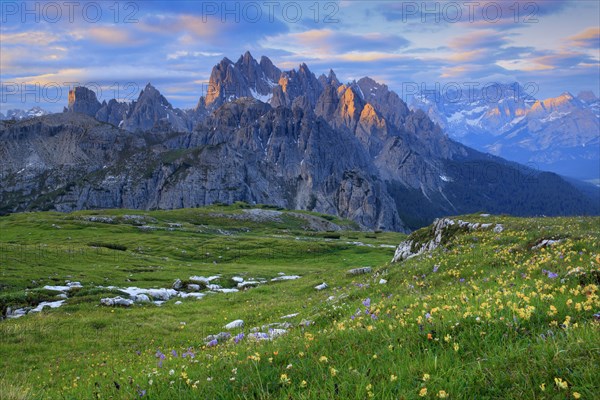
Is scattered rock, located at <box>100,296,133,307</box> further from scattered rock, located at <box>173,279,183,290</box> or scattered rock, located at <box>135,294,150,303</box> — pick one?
scattered rock, located at <box>173,279,183,290</box>

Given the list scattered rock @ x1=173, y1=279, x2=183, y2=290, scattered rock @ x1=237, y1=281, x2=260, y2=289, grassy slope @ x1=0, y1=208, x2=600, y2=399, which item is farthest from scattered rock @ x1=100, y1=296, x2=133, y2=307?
scattered rock @ x1=237, y1=281, x2=260, y2=289

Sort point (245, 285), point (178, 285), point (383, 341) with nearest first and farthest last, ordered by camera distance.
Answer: point (383, 341) < point (178, 285) < point (245, 285)

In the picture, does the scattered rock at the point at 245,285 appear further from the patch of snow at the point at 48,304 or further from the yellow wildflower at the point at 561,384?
the yellow wildflower at the point at 561,384

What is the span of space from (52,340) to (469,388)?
80.7 feet

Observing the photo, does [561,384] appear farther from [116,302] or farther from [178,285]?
[178,285]

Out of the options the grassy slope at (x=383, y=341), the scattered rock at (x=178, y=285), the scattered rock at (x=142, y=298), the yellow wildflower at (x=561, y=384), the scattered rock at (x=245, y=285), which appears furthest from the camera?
the scattered rock at (x=245, y=285)

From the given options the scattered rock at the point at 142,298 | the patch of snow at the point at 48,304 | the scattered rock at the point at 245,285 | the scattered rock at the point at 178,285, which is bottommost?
the scattered rock at the point at 245,285

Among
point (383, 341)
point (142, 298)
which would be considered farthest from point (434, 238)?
point (383, 341)

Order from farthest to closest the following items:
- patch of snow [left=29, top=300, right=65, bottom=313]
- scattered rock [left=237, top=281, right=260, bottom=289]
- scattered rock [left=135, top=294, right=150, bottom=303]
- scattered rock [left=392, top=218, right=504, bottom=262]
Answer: scattered rock [left=237, top=281, right=260, bottom=289] → scattered rock [left=135, top=294, right=150, bottom=303] → patch of snow [left=29, top=300, right=65, bottom=313] → scattered rock [left=392, top=218, right=504, bottom=262]

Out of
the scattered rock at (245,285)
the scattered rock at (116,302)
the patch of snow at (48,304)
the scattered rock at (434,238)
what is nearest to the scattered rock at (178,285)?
the scattered rock at (245,285)

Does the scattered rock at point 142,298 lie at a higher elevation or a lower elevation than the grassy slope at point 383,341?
lower

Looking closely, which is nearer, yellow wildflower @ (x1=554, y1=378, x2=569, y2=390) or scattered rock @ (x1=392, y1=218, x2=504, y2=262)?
yellow wildflower @ (x1=554, y1=378, x2=569, y2=390)

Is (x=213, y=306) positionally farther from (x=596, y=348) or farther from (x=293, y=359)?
(x=596, y=348)

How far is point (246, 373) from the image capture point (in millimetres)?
7488
